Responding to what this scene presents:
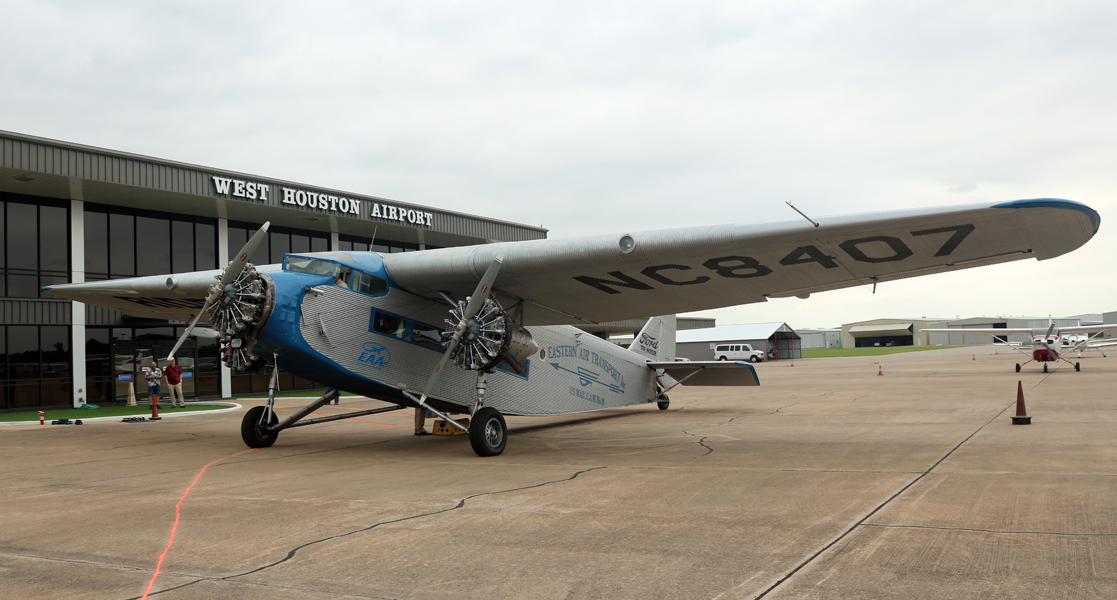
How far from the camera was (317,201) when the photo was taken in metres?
27.2

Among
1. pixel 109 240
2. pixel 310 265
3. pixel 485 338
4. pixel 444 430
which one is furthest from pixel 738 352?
pixel 310 265

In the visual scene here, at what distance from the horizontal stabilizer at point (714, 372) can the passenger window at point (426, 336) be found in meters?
6.66

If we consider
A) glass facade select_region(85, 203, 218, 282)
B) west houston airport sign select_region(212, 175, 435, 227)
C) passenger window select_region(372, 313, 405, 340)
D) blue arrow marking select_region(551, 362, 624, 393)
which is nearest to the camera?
passenger window select_region(372, 313, 405, 340)

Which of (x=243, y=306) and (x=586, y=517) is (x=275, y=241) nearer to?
(x=243, y=306)

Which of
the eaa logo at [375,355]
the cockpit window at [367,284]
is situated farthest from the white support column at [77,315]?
the eaa logo at [375,355]

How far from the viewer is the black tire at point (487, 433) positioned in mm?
10367

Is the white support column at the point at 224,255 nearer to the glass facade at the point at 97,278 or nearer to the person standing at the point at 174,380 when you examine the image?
the glass facade at the point at 97,278

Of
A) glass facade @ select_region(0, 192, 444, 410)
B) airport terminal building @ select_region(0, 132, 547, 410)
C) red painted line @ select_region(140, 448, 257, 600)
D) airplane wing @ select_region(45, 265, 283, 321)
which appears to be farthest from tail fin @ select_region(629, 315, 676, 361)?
airport terminal building @ select_region(0, 132, 547, 410)

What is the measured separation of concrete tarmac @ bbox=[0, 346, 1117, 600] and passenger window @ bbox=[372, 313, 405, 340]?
1926mm

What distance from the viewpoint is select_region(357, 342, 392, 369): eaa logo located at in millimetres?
10828

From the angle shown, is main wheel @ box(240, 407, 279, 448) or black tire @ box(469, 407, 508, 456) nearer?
black tire @ box(469, 407, 508, 456)

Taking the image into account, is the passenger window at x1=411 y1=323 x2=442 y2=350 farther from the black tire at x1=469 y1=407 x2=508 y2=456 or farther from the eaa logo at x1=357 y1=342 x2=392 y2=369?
the black tire at x1=469 y1=407 x2=508 y2=456

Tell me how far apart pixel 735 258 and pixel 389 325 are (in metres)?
5.43

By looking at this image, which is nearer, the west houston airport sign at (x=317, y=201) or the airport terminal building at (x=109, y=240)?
the airport terminal building at (x=109, y=240)
